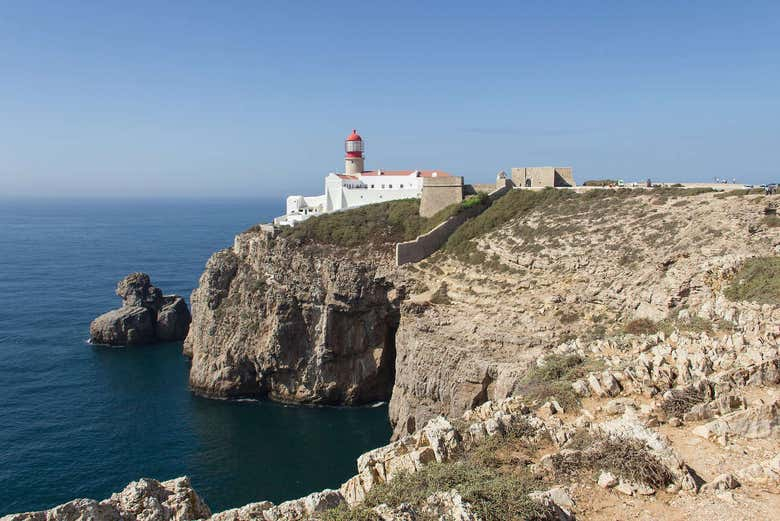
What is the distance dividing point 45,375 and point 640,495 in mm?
45582

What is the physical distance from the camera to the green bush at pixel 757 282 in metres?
19.4

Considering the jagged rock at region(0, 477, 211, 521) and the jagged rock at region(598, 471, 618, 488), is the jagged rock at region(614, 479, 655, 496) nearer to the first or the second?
the jagged rock at region(598, 471, 618, 488)

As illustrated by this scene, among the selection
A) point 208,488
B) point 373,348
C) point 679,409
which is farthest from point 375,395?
point 679,409

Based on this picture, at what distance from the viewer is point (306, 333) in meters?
40.5

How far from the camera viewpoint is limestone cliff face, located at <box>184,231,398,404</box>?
1538 inches

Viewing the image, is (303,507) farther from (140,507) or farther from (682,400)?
(682,400)

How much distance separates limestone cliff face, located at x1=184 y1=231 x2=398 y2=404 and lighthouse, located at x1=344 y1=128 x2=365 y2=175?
2108 cm

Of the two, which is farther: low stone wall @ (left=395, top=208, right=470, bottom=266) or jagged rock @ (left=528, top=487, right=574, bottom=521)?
low stone wall @ (left=395, top=208, right=470, bottom=266)

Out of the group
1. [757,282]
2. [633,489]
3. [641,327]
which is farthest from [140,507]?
[757,282]

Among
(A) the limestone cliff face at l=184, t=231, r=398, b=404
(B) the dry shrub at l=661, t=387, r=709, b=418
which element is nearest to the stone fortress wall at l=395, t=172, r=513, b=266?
(A) the limestone cliff face at l=184, t=231, r=398, b=404

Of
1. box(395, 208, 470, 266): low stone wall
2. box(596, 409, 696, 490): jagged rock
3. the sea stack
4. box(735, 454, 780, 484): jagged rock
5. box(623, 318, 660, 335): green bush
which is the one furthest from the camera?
the sea stack

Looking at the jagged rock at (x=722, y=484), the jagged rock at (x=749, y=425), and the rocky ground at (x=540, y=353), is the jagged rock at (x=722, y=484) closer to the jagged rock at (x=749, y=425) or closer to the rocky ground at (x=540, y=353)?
the rocky ground at (x=540, y=353)

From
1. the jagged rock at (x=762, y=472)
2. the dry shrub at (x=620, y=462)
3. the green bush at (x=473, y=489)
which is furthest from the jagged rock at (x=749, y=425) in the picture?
the green bush at (x=473, y=489)

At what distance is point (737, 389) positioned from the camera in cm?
1351
